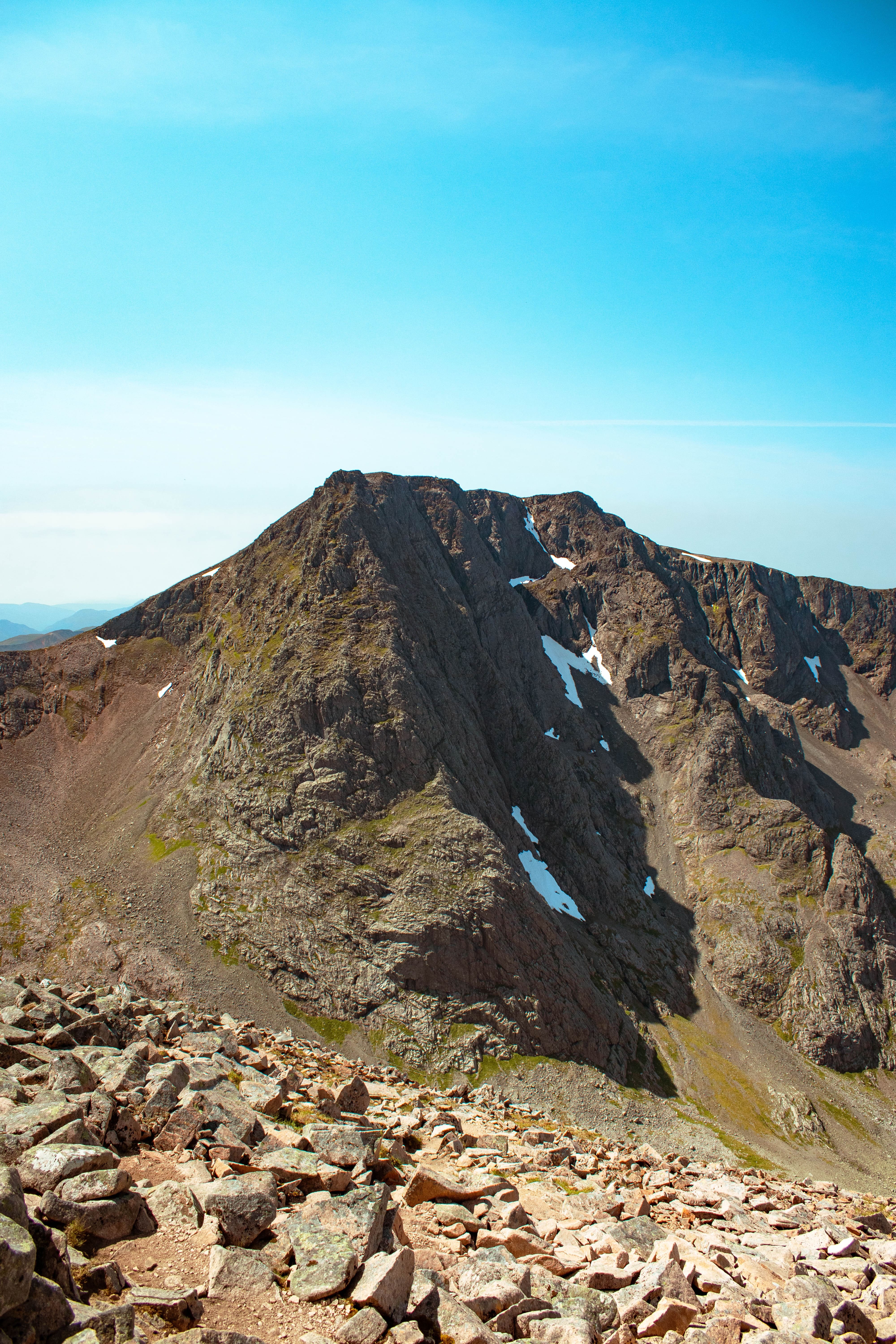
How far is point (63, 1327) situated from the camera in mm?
8672

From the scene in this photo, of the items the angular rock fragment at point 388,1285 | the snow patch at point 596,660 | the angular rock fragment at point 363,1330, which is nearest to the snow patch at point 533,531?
the snow patch at point 596,660

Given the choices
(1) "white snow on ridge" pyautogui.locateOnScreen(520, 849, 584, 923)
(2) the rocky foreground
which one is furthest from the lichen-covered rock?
(1) "white snow on ridge" pyautogui.locateOnScreen(520, 849, 584, 923)

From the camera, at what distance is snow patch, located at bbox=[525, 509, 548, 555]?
626ft

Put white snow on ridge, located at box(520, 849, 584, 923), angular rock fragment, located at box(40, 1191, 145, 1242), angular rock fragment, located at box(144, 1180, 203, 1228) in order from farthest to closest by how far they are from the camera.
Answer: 1. white snow on ridge, located at box(520, 849, 584, 923)
2. angular rock fragment, located at box(144, 1180, 203, 1228)
3. angular rock fragment, located at box(40, 1191, 145, 1242)

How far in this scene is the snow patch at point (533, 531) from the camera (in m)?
191

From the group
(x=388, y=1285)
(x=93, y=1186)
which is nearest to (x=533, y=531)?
(x=93, y=1186)

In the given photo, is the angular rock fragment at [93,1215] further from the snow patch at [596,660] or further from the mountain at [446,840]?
the snow patch at [596,660]

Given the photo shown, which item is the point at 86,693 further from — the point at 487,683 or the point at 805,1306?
the point at 805,1306

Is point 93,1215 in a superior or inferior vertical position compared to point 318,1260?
superior

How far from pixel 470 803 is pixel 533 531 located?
400 ft

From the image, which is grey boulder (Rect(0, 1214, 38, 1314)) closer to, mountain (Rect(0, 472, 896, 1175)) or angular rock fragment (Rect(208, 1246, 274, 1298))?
angular rock fragment (Rect(208, 1246, 274, 1298))

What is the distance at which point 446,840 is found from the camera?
7938 centimetres

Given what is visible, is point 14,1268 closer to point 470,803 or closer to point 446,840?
point 446,840

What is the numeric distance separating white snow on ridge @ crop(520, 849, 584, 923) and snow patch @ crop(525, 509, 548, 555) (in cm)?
10746
